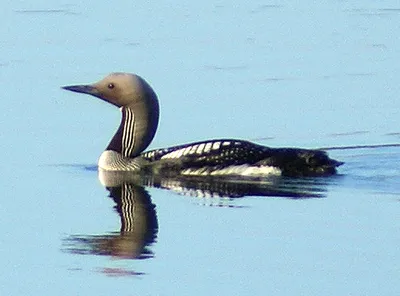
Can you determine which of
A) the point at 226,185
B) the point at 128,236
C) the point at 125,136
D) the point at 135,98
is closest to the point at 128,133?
the point at 125,136

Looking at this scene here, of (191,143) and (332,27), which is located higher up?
(332,27)

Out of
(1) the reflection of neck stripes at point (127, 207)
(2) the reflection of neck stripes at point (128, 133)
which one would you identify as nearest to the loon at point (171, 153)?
(2) the reflection of neck stripes at point (128, 133)

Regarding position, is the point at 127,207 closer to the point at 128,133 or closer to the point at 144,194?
the point at 144,194

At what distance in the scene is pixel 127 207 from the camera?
1265 centimetres

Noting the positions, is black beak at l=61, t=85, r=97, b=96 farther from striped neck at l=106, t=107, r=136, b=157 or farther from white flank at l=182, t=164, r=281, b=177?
white flank at l=182, t=164, r=281, b=177

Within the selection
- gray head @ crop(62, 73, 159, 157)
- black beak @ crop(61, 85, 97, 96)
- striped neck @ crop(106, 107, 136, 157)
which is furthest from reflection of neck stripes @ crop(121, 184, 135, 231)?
black beak @ crop(61, 85, 97, 96)

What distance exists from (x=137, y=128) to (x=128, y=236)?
3.10 metres

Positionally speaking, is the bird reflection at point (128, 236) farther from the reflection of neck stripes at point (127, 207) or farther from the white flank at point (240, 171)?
the white flank at point (240, 171)

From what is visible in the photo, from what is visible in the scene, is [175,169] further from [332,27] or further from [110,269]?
[332,27]

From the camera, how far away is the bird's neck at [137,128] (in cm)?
1453

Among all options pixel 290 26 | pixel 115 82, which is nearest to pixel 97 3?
pixel 290 26

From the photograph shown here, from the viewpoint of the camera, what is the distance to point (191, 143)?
1430 cm

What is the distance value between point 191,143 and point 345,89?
8.45 feet

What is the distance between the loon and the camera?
13.7 metres
